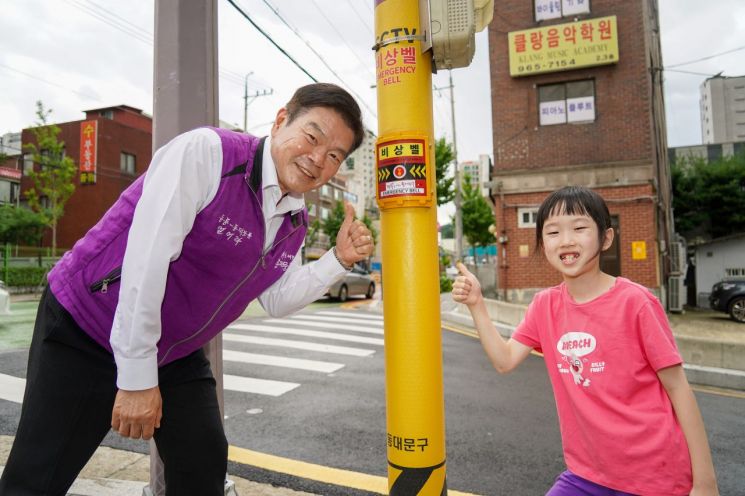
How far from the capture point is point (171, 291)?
1750 mm

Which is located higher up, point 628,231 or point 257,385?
point 628,231

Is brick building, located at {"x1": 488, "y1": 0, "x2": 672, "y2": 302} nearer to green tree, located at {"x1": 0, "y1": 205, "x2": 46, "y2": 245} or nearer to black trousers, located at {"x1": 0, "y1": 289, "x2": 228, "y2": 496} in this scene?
black trousers, located at {"x1": 0, "y1": 289, "x2": 228, "y2": 496}

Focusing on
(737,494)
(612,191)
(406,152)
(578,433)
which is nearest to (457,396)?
(737,494)

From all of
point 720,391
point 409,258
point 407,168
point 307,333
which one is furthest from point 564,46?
point 409,258

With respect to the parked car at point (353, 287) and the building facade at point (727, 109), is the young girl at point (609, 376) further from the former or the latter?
the building facade at point (727, 109)

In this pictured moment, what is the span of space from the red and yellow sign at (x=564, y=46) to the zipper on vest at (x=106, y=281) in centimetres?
1623

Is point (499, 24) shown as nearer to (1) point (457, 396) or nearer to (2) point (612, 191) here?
(2) point (612, 191)

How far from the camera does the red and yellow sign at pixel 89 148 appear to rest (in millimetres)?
29906

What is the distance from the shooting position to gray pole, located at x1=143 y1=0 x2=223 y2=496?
2.33m

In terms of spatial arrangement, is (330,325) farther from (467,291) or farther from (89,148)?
(89,148)

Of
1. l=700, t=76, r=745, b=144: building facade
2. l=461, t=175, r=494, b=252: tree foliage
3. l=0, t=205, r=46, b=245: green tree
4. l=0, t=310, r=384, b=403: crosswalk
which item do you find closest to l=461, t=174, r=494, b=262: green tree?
l=461, t=175, r=494, b=252: tree foliage

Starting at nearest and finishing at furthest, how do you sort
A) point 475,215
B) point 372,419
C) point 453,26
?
point 453,26 → point 372,419 → point 475,215

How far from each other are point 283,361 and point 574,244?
6.00m

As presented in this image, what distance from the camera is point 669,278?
15508 millimetres
